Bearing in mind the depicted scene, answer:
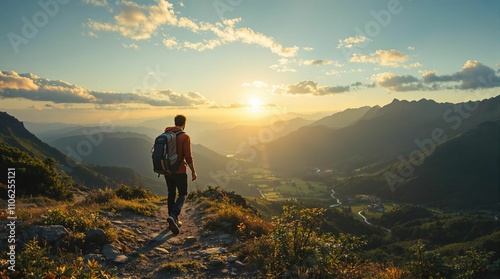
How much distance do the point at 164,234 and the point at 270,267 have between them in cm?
546

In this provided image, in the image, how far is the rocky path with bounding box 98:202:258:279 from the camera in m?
7.39

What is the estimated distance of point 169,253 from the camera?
889 cm

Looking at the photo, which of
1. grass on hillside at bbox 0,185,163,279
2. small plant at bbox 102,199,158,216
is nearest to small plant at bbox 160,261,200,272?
grass on hillside at bbox 0,185,163,279

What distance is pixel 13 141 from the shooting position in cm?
16600

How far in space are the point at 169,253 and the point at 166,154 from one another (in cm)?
300

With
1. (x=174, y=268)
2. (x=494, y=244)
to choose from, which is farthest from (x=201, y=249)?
(x=494, y=244)

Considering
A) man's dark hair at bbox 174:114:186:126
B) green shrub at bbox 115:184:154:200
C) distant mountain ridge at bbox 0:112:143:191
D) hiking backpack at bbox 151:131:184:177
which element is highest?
man's dark hair at bbox 174:114:186:126

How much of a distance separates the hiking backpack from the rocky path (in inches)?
94.3

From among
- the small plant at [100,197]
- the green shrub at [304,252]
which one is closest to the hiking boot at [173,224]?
the green shrub at [304,252]

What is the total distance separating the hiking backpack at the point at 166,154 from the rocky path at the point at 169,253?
7.86 feet

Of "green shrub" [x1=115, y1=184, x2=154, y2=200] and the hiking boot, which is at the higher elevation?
the hiking boot

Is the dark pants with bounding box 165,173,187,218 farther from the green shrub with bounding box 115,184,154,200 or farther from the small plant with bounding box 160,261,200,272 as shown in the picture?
the green shrub with bounding box 115,184,154,200

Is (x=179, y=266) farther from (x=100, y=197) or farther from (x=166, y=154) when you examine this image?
(x=100, y=197)

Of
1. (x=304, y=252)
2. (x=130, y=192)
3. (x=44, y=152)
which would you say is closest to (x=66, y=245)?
(x=304, y=252)
